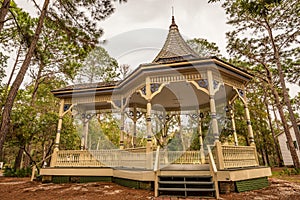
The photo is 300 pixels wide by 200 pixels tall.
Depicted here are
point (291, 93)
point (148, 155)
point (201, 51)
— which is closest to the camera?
point (148, 155)

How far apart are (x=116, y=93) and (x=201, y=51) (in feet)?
33.8

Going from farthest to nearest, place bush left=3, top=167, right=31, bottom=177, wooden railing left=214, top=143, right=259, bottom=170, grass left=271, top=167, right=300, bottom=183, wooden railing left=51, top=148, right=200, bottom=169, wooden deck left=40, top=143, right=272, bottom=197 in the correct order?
bush left=3, top=167, right=31, bottom=177 < grass left=271, top=167, right=300, bottom=183 < wooden railing left=51, top=148, right=200, bottom=169 < wooden railing left=214, top=143, right=259, bottom=170 < wooden deck left=40, top=143, right=272, bottom=197

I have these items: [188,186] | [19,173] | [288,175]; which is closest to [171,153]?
[188,186]

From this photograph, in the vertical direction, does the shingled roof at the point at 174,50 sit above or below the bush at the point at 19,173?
above

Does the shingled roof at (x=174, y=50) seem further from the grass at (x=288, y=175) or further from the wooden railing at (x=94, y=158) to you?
the grass at (x=288, y=175)

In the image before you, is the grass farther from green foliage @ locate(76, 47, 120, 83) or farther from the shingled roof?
green foliage @ locate(76, 47, 120, 83)

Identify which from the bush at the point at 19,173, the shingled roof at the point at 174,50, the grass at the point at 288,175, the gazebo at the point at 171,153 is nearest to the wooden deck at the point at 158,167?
the gazebo at the point at 171,153

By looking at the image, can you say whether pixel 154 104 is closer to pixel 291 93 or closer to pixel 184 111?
pixel 184 111

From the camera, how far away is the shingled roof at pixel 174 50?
29.4 feet

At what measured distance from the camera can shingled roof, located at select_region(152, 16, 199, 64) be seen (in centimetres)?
896

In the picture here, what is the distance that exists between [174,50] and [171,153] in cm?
540

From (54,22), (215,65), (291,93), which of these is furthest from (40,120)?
(291,93)

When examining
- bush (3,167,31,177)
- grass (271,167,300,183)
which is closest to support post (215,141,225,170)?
grass (271,167,300,183)

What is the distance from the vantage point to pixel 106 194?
570cm
